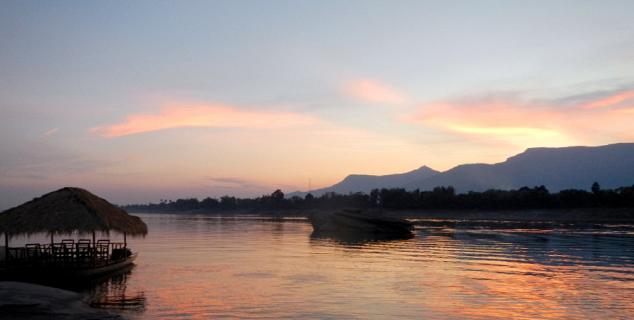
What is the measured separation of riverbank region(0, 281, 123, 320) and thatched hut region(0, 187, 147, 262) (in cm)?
852

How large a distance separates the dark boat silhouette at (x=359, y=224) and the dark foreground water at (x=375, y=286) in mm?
35731

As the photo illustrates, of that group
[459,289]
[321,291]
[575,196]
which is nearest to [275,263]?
[321,291]

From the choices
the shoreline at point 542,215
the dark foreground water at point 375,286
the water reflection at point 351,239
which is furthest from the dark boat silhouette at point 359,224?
the dark foreground water at point 375,286

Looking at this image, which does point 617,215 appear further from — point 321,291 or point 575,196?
point 321,291

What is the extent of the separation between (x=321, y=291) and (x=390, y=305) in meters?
5.09

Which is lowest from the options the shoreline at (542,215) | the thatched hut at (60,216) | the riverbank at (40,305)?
the shoreline at (542,215)

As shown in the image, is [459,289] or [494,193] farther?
[494,193]

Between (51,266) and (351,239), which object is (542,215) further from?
(51,266)

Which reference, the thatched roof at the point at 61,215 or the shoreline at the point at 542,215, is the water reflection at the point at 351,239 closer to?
the thatched roof at the point at 61,215

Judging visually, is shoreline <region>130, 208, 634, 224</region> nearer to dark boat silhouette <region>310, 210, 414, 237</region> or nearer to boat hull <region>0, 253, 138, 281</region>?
dark boat silhouette <region>310, 210, 414, 237</region>

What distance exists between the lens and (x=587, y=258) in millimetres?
48125

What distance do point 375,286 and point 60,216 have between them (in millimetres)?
19402

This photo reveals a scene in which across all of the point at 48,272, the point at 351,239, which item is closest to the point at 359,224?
the point at 351,239

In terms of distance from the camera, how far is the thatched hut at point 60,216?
32.5 m
